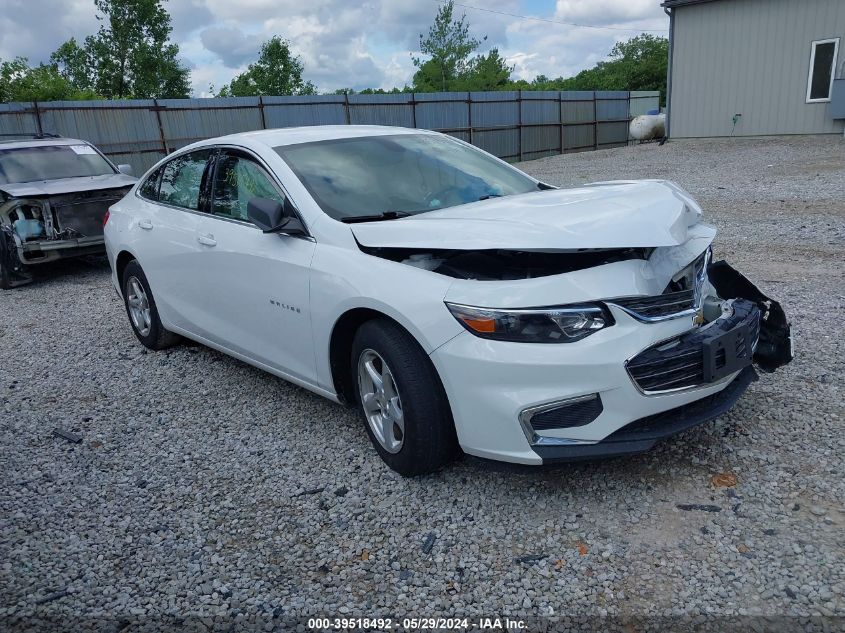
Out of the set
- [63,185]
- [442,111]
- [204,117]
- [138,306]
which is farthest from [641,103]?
[138,306]

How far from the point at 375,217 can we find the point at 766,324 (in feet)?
6.79

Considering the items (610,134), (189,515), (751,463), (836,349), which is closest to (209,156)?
(189,515)

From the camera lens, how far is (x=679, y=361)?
2746 millimetres

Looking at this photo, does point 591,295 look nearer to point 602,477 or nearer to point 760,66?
point 602,477

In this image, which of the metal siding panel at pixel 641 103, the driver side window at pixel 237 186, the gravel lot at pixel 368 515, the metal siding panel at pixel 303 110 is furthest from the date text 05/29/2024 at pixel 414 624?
the metal siding panel at pixel 641 103

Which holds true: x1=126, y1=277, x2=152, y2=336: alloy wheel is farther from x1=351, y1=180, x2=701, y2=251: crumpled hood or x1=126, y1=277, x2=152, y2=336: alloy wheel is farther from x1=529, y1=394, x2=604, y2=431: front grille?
x1=529, y1=394, x2=604, y2=431: front grille

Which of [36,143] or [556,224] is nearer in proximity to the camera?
[556,224]

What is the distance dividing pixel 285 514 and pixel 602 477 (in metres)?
1.46

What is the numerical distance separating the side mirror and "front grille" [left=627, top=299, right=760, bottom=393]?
1.80 meters

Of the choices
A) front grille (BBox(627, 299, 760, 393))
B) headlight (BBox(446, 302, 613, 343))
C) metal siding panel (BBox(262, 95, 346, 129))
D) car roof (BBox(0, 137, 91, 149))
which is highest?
metal siding panel (BBox(262, 95, 346, 129))

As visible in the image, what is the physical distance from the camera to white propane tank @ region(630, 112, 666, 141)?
2441 centimetres

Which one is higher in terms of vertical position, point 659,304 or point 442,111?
point 442,111

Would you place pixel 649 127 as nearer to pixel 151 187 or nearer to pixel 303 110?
pixel 303 110

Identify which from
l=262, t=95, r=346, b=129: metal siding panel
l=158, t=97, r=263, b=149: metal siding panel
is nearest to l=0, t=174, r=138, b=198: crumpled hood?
l=158, t=97, r=263, b=149: metal siding panel
